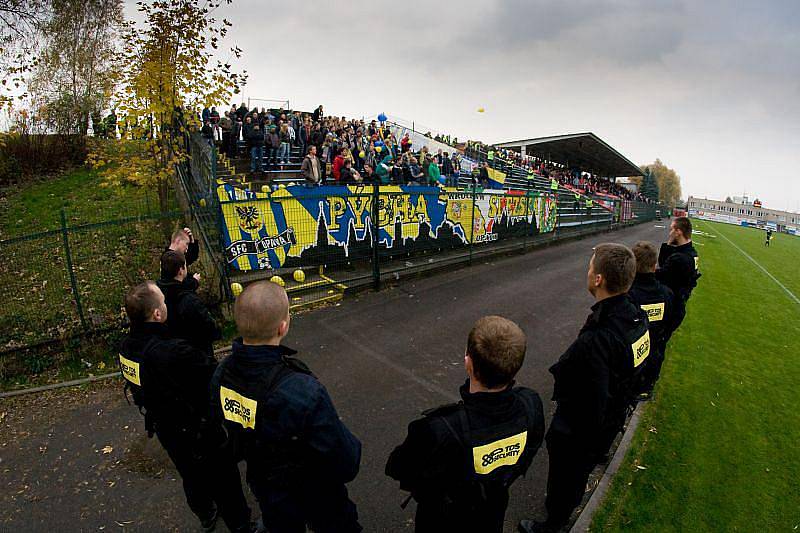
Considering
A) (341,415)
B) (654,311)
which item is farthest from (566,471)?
(341,415)

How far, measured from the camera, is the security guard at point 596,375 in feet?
9.02

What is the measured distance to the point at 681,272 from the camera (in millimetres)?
4930

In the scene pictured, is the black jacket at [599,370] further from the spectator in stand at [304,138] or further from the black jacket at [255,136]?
the spectator in stand at [304,138]

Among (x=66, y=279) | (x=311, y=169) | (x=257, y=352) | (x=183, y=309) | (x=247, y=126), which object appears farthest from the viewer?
(x=247, y=126)

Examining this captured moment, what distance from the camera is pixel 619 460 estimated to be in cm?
407

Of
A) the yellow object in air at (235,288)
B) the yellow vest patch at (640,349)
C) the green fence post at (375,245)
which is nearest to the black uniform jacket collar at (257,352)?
the yellow vest patch at (640,349)

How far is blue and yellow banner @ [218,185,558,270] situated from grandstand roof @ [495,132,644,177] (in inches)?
920

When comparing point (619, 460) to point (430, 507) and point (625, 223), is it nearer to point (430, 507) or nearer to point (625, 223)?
point (430, 507)

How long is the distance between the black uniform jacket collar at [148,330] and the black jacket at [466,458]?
73.6 inches

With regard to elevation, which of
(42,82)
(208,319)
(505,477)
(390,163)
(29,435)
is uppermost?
(42,82)

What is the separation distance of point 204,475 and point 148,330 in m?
1.19

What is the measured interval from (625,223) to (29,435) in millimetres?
42178

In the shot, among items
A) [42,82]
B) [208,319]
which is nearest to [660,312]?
[208,319]

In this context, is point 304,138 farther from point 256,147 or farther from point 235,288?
point 235,288
